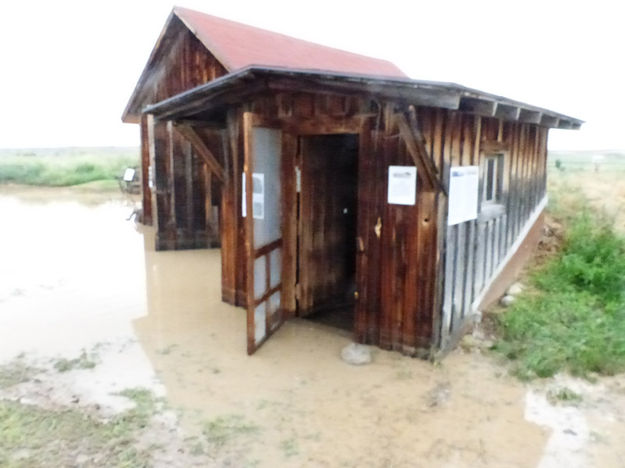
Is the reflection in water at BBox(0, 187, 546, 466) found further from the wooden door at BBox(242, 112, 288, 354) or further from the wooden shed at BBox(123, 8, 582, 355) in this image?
the wooden shed at BBox(123, 8, 582, 355)

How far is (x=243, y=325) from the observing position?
6738 millimetres

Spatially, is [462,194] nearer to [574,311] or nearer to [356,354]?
[356,354]

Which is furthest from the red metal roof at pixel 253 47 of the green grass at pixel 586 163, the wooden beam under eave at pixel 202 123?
the green grass at pixel 586 163

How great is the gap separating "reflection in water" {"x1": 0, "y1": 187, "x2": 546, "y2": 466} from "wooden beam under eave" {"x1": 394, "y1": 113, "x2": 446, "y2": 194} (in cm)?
194

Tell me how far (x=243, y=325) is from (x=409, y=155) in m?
3.13

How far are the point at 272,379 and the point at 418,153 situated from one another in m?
2.66

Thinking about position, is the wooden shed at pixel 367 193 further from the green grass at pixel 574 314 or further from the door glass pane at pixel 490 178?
the green grass at pixel 574 314

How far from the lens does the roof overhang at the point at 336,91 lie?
446 centimetres

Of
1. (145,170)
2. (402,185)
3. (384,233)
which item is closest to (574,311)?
(384,233)

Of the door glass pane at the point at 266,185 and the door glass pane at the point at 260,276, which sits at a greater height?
the door glass pane at the point at 266,185

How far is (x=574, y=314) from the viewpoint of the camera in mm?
6426

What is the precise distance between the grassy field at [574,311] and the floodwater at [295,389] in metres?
0.29

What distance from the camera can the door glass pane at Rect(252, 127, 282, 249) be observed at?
5668 mm

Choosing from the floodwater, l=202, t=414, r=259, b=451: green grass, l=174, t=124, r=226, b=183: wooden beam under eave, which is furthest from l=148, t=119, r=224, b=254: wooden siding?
l=202, t=414, r=259, b=451: green grass
